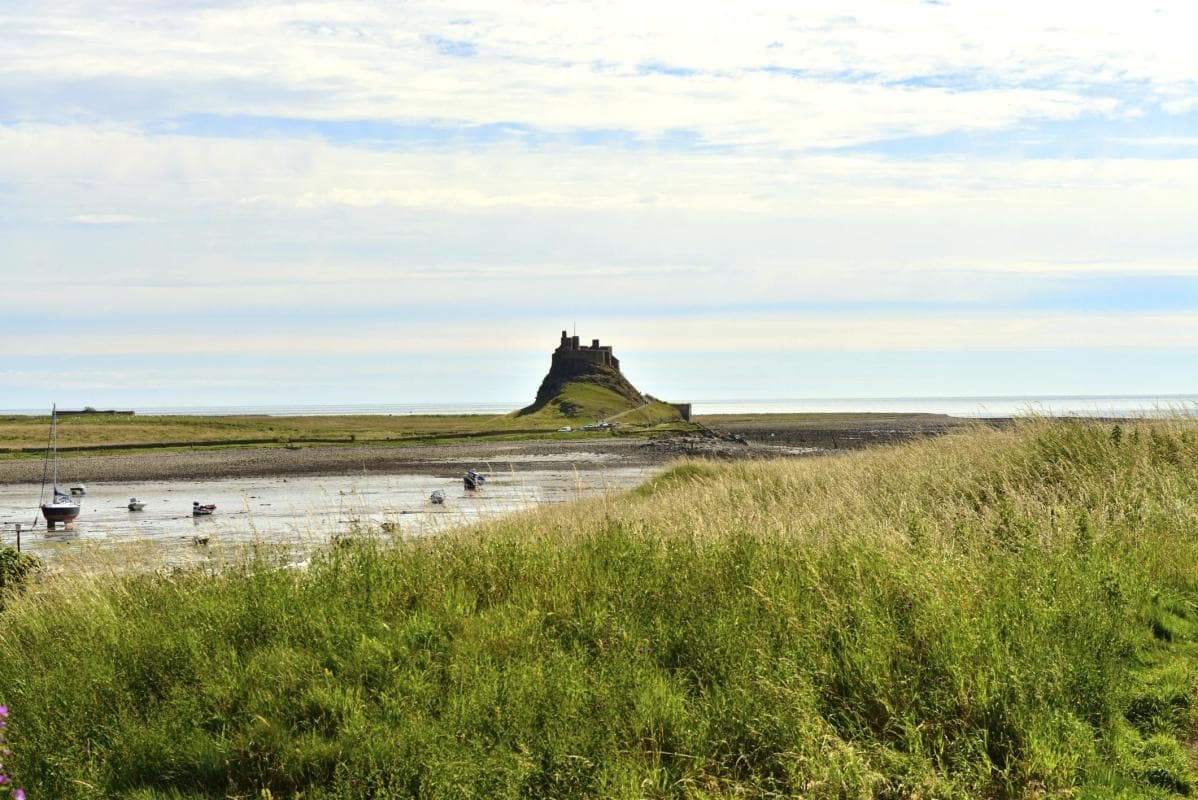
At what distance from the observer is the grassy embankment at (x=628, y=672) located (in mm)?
6840

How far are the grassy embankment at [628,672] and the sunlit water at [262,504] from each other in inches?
311

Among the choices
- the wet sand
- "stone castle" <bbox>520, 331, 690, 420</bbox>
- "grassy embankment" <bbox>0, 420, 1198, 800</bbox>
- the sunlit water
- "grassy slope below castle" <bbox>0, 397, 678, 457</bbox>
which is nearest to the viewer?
"grassy embankment" <bbox>0, 420, 1198, 800</bbox>

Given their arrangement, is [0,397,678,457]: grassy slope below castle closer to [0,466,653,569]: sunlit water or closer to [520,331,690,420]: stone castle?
[520,331,690,420]: stone castle

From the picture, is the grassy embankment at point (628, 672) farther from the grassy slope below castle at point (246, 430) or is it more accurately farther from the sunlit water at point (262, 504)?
the grassy slope below castle at point (246, 430)

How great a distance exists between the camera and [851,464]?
2716 cm

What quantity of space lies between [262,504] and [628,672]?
1623 inches

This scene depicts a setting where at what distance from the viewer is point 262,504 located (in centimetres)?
4578

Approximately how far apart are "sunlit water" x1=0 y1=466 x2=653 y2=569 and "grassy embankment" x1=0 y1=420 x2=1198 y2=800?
789 cm

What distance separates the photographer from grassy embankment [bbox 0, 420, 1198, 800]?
6.84 meters

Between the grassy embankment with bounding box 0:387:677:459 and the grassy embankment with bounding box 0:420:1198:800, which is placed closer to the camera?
the grassy embankment with bounding box 0:420:1198:800

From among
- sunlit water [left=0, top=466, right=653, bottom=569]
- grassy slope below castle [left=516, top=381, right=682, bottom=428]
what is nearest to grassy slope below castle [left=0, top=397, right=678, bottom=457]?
grassy slope below castle [left=516, top=381, right=682, bottom=428]

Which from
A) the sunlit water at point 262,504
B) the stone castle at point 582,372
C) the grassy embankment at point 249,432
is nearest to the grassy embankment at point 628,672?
the sunlit water at point 262,504

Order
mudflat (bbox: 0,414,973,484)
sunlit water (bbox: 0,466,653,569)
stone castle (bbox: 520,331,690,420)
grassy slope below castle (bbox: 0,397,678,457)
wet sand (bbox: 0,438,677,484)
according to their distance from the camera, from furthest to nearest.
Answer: stone castle (bbox: 520,331,690,420) → grassy slope below castle (bbox: 0,397,678,457) → mudflat (bbox: 0,414,973,484) → wet sand (bbox: 0,438,677,484) → sunlit water (bbox: 0,466,653,569)

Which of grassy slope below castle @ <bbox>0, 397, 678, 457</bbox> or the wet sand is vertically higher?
grassy slope below castle @ <bbox>0, 397, 678, 457</bbox>
